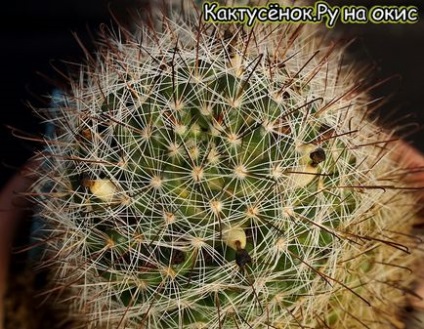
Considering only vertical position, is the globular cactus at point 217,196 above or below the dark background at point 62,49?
below

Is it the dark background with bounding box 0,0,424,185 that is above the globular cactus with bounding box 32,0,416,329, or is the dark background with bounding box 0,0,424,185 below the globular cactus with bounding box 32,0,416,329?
above

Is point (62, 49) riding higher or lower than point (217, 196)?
higher

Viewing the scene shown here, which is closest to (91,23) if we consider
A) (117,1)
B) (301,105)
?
(117,1)

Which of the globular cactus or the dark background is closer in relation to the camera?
the globular cactus

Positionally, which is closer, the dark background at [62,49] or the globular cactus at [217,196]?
the globular cactus at [217,196]

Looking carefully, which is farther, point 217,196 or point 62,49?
point 62,49
